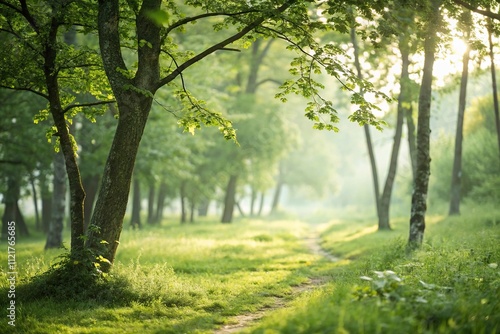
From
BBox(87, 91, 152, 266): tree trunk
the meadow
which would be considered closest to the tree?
the meadow

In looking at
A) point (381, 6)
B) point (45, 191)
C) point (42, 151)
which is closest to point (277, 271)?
point (381, 6)

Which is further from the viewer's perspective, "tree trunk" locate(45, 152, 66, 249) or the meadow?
"tree trunk" locate(45, 152, 66, 249)

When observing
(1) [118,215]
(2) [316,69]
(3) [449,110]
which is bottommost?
(1) [118,215]

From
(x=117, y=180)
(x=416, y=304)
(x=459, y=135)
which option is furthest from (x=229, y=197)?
(x=416, y=304)

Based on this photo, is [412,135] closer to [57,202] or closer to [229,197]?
[229,197]

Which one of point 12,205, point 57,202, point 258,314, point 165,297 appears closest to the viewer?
point 258,314

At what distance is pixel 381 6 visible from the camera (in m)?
9.11

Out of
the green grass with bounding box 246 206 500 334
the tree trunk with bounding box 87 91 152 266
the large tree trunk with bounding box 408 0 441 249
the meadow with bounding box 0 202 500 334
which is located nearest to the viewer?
the green grass with bounding box 246 206 500 334

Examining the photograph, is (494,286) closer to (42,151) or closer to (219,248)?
(219,248)

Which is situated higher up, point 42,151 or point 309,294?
point 42,151

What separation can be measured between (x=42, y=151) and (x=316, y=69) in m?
15.5

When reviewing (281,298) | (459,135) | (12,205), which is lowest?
(281,298)

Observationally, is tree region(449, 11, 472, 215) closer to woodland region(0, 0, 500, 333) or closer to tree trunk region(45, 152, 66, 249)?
woodland region(0, 0, 500, 333)

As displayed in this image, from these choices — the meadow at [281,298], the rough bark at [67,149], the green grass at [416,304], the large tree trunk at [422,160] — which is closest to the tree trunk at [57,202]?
the meadow at [281,298]
